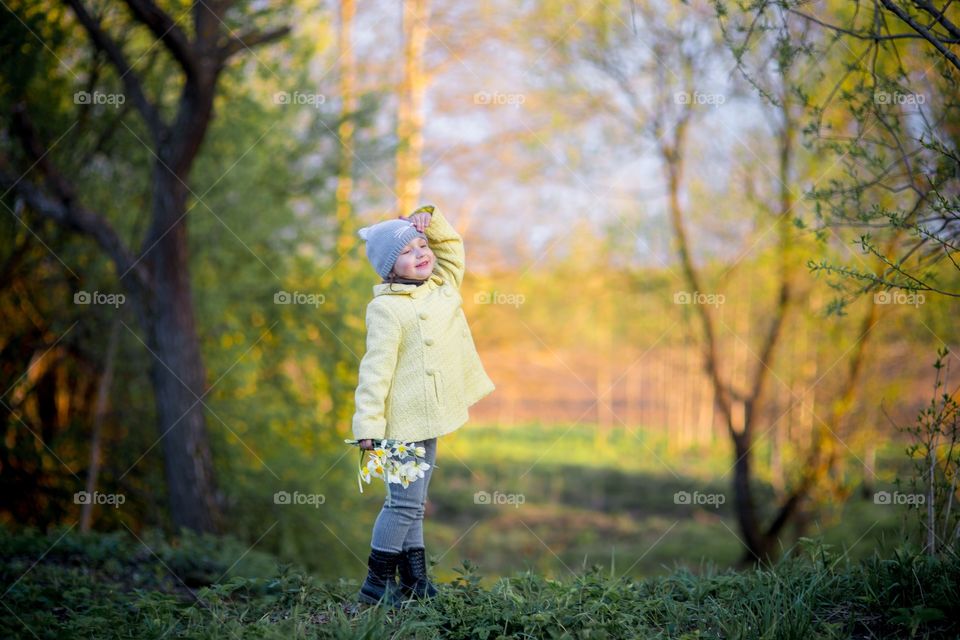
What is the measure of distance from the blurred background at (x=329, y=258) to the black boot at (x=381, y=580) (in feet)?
8.59

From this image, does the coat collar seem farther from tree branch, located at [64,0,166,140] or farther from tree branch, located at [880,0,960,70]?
tree branch, located at [64,0,166,140]

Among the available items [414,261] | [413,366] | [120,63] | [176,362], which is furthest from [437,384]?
[120,63]

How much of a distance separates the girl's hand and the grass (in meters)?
A: 1.40

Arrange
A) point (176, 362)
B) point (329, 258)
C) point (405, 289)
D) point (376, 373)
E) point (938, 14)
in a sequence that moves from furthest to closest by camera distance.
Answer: point (329, 258) → point (176, 362) → point (405, 289) → point (376, 373) → point (938, 14)

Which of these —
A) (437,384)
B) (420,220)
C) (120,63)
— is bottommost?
(437,384)

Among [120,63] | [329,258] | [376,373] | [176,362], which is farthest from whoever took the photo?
[329,258]

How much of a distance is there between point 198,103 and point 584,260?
6.47 m

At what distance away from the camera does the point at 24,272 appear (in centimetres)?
706

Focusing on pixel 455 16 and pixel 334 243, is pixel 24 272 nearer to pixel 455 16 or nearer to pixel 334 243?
pixel 334 243

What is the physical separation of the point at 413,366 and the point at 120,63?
4087 mm

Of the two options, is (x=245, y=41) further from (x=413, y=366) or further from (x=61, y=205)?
(x=413, y=366)

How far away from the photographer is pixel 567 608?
306 cm

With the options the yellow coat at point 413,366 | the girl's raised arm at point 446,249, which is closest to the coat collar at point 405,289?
the yellow coat at point 413,366

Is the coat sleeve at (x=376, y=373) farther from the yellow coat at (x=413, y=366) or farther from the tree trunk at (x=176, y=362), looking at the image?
the tree trunk at (x=176, y=362)
